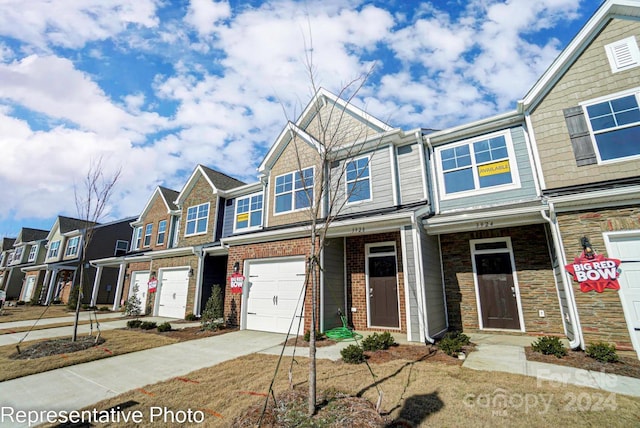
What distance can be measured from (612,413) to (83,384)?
8.22 m

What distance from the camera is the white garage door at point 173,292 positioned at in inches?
561

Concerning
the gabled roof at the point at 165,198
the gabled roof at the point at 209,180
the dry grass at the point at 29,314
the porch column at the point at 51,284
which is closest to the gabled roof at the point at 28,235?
the porch column at the point at 51,284

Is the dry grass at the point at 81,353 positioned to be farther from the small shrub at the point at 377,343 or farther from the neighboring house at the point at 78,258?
the neighboring house at the point at 78,258

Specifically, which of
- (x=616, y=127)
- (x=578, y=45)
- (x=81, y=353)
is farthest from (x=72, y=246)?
(x=616, y=127)

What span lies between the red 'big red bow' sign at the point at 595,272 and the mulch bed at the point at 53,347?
12509 millimetres

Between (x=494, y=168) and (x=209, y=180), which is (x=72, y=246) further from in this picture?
(x=494, y=168)

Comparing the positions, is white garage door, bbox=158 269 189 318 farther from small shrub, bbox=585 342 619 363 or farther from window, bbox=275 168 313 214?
small shrub, bbox=585 342 619 363

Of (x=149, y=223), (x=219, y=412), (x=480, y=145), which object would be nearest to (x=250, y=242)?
(x=219, y=412)

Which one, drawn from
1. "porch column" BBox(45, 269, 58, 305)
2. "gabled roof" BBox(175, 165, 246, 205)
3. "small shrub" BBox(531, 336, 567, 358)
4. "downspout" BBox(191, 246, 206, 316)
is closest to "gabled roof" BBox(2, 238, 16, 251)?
"porch column" BBox(45, 269, 58, 305)

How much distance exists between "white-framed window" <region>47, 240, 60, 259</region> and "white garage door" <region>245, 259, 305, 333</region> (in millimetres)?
30516

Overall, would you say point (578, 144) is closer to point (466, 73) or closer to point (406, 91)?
point (466, 73)

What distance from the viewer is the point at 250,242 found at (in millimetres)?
11141

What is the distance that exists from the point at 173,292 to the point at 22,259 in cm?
3309

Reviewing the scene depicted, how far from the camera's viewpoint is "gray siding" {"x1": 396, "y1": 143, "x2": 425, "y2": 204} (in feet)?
32.3
